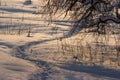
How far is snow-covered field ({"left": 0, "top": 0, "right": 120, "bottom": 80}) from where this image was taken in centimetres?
660

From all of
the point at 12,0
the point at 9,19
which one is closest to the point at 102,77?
the point at 9,19

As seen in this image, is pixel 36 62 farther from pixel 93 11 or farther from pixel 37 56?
pixel 93 11

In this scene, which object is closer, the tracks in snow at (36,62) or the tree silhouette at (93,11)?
the tracks in snow at (36,62)

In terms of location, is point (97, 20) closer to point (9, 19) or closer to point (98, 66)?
point (98, 66)

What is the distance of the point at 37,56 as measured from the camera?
8.13 meters

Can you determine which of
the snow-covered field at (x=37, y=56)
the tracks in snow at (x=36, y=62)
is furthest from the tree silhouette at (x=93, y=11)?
the tracks in snow at (x=36, y=62)

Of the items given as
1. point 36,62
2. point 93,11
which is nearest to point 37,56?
point 36,62

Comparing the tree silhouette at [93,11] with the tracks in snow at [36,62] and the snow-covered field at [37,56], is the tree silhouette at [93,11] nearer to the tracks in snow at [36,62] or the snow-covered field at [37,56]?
the snow-covered field at [37,56]

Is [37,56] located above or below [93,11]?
below

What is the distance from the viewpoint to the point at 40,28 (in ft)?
40.4

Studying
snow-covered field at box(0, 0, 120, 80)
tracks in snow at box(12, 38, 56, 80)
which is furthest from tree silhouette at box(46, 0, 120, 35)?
tracks in snow at box(12, 38, 56, 80)

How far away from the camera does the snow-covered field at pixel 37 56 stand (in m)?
6.60

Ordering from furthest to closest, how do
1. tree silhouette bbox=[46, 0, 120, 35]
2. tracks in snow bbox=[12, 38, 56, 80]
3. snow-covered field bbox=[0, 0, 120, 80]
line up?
tree silhouette bbox=[46, 0, 120, 35], snow-covered field bbox=[0, 0, 120, 80], tracks in snow bbox=[12, 38, 56, 80]

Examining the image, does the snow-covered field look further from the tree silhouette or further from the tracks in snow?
the tree silhouette
